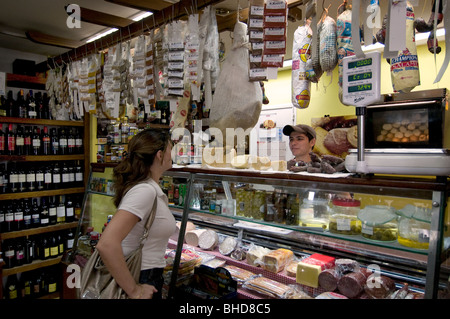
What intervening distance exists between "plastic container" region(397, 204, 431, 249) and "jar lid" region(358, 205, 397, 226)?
44mm

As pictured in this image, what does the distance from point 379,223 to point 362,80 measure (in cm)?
72

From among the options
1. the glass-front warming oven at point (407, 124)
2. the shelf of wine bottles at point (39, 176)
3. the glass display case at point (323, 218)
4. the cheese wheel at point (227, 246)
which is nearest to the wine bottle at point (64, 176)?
the shelf of wine bottles at point (39, 176)

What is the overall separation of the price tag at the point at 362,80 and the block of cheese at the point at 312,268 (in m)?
1.01

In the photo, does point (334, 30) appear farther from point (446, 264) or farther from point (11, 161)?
point (11, 161)

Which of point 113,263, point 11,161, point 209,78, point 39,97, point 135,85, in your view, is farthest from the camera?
point 39,97

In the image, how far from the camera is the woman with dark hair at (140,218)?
62.1 inches

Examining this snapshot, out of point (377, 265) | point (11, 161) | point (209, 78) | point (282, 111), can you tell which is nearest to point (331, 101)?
point (282, 111)

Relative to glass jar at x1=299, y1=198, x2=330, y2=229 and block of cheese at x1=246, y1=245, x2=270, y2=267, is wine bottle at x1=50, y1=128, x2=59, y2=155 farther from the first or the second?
glass jar at x1=299, y1=198, x2=330, y2=229

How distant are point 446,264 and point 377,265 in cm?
52

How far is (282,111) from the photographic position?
5602 mm

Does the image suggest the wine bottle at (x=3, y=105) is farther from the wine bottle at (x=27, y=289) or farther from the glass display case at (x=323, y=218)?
the glass display case at (x=323, y=218)

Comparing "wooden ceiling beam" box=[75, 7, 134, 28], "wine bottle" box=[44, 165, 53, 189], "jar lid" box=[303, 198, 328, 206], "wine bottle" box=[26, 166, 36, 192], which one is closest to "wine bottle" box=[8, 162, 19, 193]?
"wine bottle" box=[26, 166, 36, 192]

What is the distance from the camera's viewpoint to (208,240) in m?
2.57
